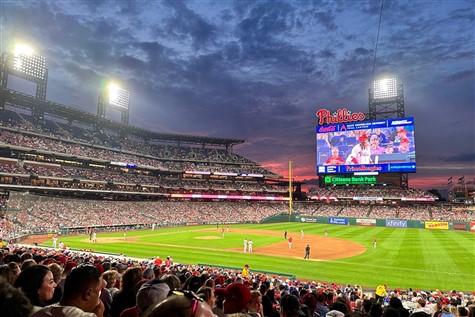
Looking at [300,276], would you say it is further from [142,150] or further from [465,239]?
[142,150]

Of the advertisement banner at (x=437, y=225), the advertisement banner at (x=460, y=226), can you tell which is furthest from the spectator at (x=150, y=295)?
the advertisement banner at (x=460, y=226)

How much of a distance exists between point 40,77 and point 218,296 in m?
75.2

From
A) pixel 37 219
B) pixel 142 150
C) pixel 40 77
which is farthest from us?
pixel 142 150

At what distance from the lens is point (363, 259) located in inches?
1319

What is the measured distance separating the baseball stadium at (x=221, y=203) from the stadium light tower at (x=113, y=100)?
30 cm

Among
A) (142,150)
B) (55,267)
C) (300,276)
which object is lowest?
(300,276)

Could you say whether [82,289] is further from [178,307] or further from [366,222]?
[366,222]

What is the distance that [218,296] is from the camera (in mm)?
6672

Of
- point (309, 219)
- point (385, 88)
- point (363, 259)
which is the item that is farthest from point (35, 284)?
point (385, 88)

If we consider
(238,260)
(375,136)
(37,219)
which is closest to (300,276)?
(238,260)

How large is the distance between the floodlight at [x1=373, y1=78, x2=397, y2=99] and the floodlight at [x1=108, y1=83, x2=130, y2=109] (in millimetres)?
64885

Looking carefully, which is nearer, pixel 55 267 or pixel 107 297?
pixel 107 297

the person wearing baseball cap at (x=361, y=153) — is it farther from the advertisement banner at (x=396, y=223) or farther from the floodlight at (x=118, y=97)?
the floodlight at (x=118, y=97)

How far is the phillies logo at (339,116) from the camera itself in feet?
250
